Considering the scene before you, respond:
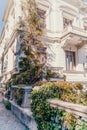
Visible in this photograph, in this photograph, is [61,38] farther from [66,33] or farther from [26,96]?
[26,96]

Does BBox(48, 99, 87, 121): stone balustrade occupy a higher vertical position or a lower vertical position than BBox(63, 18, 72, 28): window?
lower

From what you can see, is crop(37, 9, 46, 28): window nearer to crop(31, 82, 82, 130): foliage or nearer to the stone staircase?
the stone staircase

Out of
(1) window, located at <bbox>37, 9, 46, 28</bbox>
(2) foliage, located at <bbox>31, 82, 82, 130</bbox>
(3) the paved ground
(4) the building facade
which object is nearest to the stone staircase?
(4) the building facade

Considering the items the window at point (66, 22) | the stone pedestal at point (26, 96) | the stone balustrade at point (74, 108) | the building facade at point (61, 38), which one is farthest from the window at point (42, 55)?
the stone balustrade at point (74, 108)

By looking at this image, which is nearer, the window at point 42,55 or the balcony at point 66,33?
the balcony at point 66,33

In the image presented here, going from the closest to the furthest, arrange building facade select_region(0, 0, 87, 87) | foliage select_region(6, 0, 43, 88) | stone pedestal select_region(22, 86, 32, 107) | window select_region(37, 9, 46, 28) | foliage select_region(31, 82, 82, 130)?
foliage select_region(31, 82, 82, 130)
stone pedestal select_region(22, 86, 32, 107)
foliage select_region(6, 0, 43, 88)
building facade select_region(0, 0, 87, 87)
window select_region(37, 9, 46, 28)

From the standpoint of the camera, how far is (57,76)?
11516 millimetres

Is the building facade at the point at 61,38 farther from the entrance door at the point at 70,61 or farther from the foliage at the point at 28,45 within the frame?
the foliage at the point at 28,45

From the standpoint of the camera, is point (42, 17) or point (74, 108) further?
point (42, 17)

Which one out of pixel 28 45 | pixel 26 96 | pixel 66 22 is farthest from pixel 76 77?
pixel 26 96

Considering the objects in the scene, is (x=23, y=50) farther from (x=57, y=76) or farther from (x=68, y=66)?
(x=68, y=66)

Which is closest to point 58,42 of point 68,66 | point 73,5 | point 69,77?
point 68,66

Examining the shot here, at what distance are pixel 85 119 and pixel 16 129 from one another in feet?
11.3

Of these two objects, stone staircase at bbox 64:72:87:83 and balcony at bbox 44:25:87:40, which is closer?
balcony at bbox 44:25:87:40
